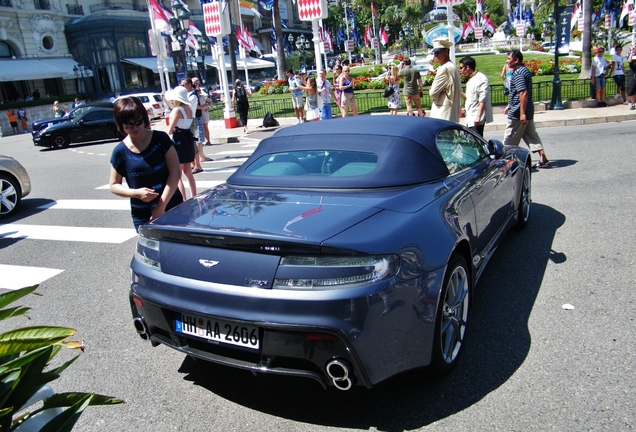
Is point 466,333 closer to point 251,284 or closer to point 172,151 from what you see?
point 251,284

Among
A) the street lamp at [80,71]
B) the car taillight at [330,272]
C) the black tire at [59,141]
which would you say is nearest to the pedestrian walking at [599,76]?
the car taillight at [330,272]

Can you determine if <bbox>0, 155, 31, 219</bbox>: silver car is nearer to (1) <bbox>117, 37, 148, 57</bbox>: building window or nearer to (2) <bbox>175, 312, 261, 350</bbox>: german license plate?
(2) <bbox>175, 312, 261, 350</bbox>: german license plate

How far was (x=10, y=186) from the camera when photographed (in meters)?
9.11

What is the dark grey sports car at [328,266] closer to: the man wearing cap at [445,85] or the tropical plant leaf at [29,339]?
the tropical plant leaf at [29,339]

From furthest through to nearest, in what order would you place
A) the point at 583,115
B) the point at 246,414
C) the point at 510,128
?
the point at 583,115, the point at 510,128, the point at 246,414

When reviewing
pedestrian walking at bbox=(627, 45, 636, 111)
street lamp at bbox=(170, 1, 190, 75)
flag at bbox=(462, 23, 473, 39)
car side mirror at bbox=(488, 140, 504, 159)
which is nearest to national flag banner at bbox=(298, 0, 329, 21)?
street lamp at bbox=(170, 1, 190, 75)

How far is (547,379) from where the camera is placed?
3172mm

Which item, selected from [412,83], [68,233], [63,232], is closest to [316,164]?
[68,233]

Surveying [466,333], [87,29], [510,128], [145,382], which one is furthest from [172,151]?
[87,29]

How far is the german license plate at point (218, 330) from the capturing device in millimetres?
2775

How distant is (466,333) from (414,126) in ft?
5.09

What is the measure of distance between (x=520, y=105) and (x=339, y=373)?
695cm

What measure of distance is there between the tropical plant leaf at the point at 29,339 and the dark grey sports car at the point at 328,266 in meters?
1.14

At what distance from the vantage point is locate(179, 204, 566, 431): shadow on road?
2.98m
